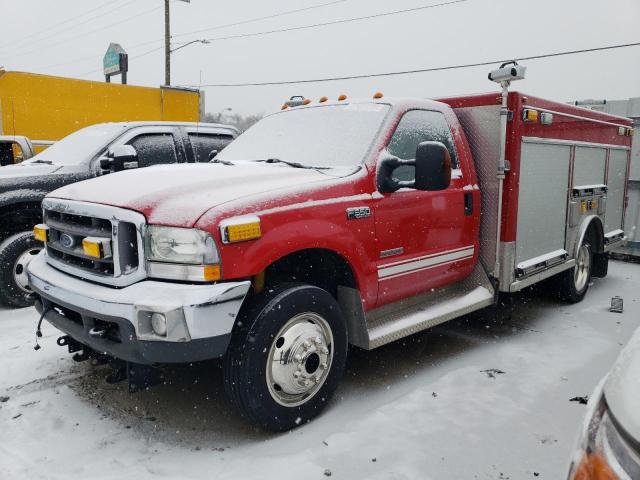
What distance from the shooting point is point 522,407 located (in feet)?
11.9

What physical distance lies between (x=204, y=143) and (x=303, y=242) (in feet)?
13.7

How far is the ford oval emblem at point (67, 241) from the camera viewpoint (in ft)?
10.8

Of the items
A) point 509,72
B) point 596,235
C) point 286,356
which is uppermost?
point 509,72

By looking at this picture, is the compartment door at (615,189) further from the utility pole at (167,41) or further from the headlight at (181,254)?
the utility pole at (167,41)

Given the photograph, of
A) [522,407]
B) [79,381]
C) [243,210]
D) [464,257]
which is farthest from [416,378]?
[79,381]

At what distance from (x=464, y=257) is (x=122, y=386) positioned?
9.21 ft

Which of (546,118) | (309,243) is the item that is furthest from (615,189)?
(309,243)

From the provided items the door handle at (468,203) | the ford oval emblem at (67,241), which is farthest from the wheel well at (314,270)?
the door handle at (468,203)

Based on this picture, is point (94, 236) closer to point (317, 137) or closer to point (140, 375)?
point (140, 375)

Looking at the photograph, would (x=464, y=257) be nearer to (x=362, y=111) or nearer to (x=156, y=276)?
(x=362, y=111)

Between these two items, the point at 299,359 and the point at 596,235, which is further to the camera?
the point at 596,235

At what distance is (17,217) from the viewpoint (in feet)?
18.6

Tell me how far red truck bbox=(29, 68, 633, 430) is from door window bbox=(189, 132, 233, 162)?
7.42 ft

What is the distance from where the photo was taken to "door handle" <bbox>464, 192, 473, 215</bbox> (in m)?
→ 4.45
